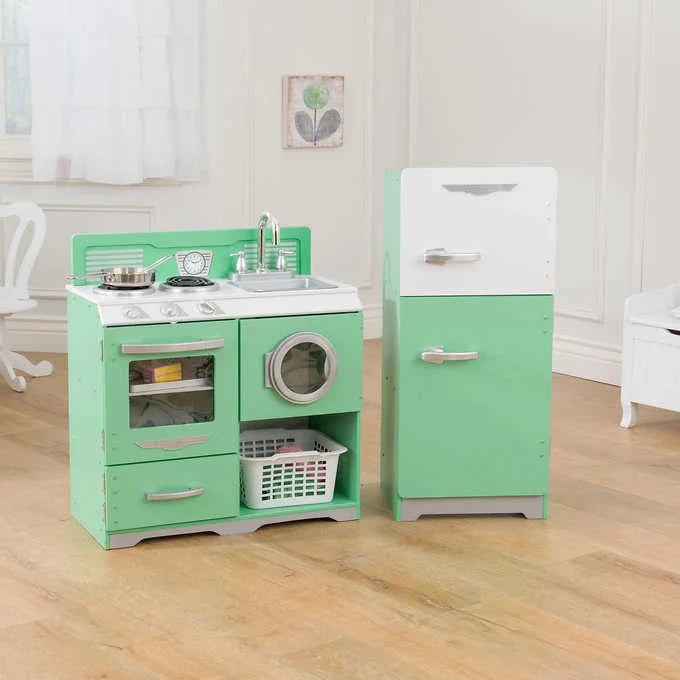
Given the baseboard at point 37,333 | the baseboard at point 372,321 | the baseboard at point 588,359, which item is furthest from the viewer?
the baseboard at point 372,321

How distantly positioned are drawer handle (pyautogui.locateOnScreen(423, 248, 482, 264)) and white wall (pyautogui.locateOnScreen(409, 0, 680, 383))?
79.6 inches

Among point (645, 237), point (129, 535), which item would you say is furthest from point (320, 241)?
point (129, 535)

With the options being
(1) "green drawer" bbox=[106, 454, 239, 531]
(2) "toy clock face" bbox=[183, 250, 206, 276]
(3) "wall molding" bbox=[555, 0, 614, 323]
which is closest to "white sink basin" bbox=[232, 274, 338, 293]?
(2) "toy clock face" bbox=[183, 250, 206, 276]

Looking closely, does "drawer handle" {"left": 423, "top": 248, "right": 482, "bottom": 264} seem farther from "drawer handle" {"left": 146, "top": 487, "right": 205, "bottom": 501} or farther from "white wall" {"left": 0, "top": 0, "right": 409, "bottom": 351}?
"white wall" {"left": 0, "top": 0, "right": 409, "bottom": 351}

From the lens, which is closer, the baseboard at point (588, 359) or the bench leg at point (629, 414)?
the bench leg at point (629, 414)

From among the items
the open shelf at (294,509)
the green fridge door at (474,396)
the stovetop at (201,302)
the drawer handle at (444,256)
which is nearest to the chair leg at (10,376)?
the stovetop at (201,302)

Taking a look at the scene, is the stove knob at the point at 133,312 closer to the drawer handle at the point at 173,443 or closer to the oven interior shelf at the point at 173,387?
the oven interior shelf at the point at 173,387

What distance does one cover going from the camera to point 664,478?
3.92 m

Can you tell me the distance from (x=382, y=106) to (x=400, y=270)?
3127mm

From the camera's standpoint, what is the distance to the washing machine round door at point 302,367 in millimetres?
3254

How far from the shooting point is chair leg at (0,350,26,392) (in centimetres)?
504

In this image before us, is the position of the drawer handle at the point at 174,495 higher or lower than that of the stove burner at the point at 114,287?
lower

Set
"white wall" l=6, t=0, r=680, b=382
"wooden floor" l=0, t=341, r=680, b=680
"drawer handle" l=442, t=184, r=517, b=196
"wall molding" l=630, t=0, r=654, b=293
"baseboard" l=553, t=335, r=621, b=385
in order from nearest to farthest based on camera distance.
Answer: "wooden floor" l=0, t=341, r=680, b=680 < "drawer handle" l=442, t=184, r=517, b=196 < "wall molding" l=630, t=0, r=654, b=293 < "white wall" l=6, t=0, r=680, b=382 < "baseboard" l=553, t=335, r=621, b=385

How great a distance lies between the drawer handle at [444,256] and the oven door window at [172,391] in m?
0.65
